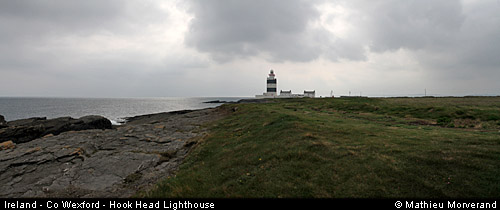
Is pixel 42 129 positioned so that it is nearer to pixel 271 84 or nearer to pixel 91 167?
pixel 91 167

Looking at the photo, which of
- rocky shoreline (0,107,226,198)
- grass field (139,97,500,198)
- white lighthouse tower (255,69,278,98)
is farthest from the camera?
white lighthouse tower (255,69,278,98)

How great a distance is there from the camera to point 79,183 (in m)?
10.5

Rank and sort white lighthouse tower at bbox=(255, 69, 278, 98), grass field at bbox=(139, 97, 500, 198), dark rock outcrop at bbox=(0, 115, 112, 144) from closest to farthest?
1. grass field at bbox=(139, 97, 500, 198)
2. dark rock outcrop at bbox=(0, 115, 112, 144)
3. white lighthouse tower at bbox=(255, 69, 278, 98)

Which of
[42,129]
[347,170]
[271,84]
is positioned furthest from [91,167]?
[271,84]

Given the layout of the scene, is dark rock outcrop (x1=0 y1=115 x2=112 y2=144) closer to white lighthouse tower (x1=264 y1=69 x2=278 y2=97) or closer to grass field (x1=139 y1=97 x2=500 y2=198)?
grass field (x1=139 y1=97 x2=500 y2=198)

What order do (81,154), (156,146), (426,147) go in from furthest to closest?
(156,146)
(81,154)
(426,147)

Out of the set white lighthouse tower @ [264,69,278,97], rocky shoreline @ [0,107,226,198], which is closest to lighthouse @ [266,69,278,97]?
white lighthouse tower @ [264,69,278,97]

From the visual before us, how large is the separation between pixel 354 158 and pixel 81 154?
56.8 ft

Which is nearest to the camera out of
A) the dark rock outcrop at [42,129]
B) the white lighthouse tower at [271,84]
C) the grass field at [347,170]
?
the grass field at [347,170]

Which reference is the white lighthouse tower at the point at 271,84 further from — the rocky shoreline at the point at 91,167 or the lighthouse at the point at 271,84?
the rocky shoreline at the point at 91,167

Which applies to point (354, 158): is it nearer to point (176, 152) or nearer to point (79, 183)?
point (176, 152)

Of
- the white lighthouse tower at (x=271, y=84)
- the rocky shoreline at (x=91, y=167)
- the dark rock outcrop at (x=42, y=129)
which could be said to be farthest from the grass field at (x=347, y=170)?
the white lighthouse tower at (x=271, y=84)

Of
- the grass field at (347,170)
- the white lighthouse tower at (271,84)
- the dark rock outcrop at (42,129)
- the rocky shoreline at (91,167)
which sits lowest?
the dark rock outcrop at (42,129)
